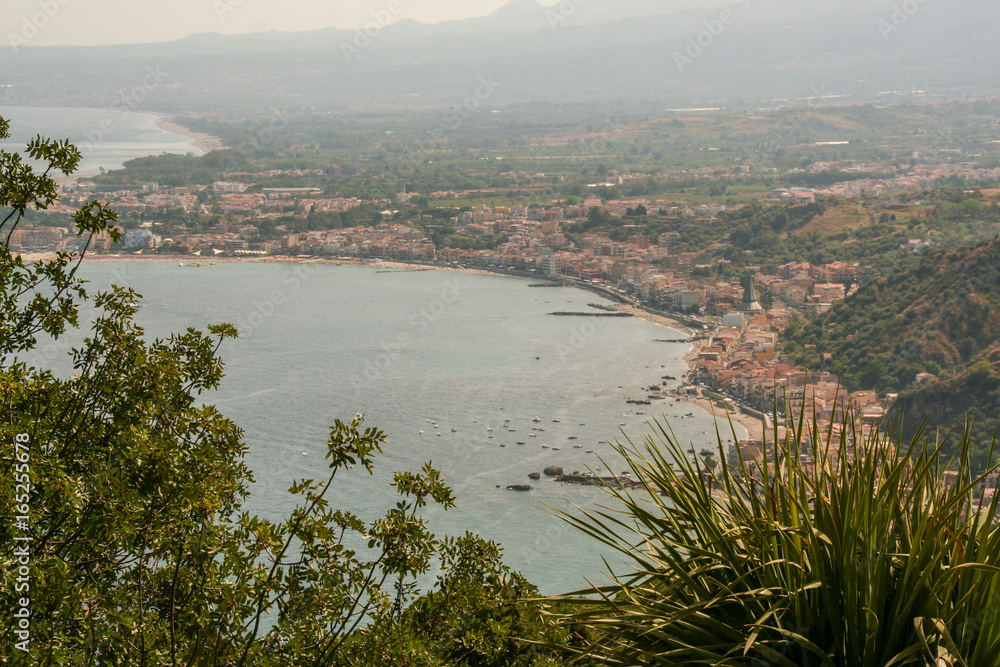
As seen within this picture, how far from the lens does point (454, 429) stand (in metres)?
13.3

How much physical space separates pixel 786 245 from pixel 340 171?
77.5 ft

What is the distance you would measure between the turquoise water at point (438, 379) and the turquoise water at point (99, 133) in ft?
64.6

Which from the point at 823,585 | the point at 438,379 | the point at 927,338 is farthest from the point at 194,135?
the point at 823,585

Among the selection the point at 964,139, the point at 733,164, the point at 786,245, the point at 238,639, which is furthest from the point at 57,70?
the point at 238,639

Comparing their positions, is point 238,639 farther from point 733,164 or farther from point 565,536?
point 733,164
